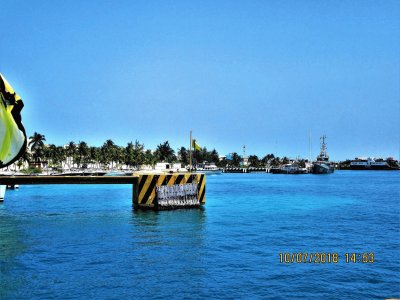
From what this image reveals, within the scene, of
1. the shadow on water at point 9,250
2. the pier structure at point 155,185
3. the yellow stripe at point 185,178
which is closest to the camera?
the shadow on water at point 9,250

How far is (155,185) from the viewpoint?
47.4 metres

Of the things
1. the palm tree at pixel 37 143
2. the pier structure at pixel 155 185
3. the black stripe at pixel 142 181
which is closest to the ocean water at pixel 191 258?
the pier structure at pixel 155 185

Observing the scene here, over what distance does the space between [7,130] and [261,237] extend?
21408 mm

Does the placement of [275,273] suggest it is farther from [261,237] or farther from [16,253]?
[16,253]

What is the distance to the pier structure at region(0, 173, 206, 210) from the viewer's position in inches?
1858

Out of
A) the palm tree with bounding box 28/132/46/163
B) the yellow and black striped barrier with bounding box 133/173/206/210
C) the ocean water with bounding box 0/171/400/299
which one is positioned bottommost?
the ocean water with bounding box 0/171/400/299

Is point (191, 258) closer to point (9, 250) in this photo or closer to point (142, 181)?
point (9, 250)

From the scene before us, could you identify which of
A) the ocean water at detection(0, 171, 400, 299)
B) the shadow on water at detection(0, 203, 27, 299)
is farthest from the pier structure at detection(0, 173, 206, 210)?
the shadow on water at detection(0, 203, 27, 299)

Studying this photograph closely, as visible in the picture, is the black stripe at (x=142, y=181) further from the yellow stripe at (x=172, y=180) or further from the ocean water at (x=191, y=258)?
the ocean water at (x=191, y=258)

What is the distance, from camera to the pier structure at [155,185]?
1858 inches

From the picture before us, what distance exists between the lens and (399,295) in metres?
17.6

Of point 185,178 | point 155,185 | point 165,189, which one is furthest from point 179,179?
point 155,185

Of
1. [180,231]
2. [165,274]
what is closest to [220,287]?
[165,274]

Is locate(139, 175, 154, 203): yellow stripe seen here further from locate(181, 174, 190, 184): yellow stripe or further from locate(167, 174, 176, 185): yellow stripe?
locate(181, 174, 190, 184): yellow stripe
